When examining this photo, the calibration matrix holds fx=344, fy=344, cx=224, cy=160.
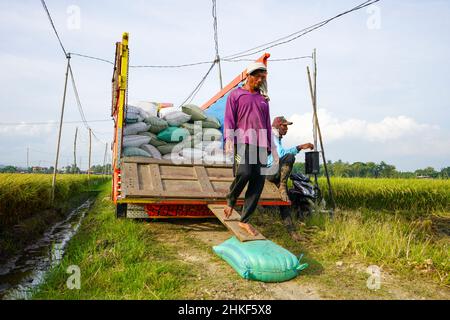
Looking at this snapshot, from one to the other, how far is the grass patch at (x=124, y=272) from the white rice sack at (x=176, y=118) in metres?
2.54

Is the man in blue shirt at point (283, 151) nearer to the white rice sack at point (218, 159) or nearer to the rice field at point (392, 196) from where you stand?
the white rice sack at point (218, 159)

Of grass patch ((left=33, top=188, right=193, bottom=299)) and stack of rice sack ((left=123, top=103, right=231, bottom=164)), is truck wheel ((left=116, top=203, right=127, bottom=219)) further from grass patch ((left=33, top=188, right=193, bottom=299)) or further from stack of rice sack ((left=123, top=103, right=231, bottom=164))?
stack of rice sack ((left=123, top=103, right=231, bottom=164))

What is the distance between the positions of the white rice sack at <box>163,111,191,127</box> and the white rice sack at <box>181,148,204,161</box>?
57cm

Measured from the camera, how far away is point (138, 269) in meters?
2.94

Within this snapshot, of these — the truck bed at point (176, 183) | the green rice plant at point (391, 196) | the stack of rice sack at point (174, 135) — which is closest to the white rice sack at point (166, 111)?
the stack of rice sack at point (174, 135)

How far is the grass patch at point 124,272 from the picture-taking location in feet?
8.36

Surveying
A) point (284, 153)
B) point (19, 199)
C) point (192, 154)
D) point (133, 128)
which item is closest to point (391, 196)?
point (284, 153)

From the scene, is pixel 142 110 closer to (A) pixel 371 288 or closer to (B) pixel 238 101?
(B) pixel 238 101

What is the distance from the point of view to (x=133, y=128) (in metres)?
5.61

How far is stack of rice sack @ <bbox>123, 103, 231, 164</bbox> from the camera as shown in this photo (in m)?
5.62

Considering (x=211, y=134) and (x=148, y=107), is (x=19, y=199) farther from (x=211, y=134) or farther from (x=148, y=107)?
(x=211, y=134)

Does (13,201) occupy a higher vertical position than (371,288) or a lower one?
higher
